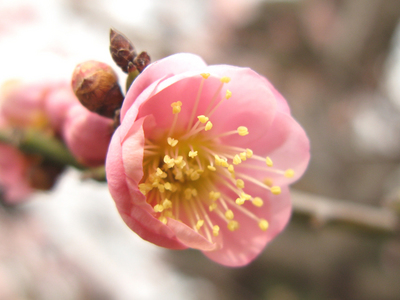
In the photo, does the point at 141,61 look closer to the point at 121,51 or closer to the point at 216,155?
the point at 121,51

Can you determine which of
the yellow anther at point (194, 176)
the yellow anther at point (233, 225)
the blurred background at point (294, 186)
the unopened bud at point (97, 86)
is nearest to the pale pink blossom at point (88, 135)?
the unopened bud at point (97, 86)

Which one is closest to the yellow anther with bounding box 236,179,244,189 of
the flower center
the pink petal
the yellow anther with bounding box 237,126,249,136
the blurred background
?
the flower center

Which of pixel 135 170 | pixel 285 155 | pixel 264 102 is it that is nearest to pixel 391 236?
pixel 285 155

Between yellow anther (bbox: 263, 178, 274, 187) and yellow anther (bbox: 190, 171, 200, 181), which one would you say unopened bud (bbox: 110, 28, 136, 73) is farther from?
yellow anther (bbox: 263, 178, 274, 187)

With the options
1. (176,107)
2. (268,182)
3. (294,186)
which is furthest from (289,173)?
(294,186)

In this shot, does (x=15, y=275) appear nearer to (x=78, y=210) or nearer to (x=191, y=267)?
(x=78, y=210)

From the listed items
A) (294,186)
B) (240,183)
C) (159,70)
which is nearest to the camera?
(159,70)

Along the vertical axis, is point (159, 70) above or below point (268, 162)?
above

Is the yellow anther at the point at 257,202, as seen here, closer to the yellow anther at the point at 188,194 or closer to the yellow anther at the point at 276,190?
the yellow anther at the point at 276,190
